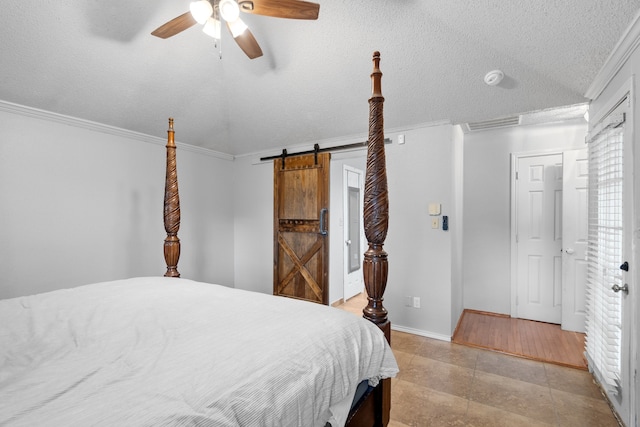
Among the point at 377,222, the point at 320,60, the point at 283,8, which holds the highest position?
the point at 320,60

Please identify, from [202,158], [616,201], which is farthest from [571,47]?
[202,158]

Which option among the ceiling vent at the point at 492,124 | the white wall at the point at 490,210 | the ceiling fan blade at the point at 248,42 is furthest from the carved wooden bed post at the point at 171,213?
the white wall at the point at 490,210

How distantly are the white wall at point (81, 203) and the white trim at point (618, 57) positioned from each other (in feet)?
14.0

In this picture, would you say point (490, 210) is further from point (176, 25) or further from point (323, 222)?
point (176, 25)

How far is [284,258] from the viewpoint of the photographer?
4.29 m

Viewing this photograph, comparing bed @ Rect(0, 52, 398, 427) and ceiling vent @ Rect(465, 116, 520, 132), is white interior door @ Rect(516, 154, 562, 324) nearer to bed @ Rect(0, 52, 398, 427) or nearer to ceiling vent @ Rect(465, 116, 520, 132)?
ceiling vent @ Rect(465, 116, 520, 132)

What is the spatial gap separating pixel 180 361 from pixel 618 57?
9.61ft

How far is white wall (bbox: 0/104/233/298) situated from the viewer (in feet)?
8.80

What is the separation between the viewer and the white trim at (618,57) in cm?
167

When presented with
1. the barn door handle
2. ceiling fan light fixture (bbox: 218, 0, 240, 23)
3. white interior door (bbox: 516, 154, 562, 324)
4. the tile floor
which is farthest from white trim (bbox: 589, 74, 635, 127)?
the barn door handle

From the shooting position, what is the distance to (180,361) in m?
0.88

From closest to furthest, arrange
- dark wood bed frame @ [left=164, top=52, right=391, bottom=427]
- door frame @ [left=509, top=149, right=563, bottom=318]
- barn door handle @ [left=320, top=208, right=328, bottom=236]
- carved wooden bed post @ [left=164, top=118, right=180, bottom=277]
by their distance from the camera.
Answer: dark wood bed frame @ [left=164, top=52, right=391, bottom=427], carved wooden bed post @ [left=164, top=118, right=180, bottom=277], door frame @ [left=509, top=149, right=563, bottom=318], barn door handle @ [left=320, top=208, right=328, bottom=236]

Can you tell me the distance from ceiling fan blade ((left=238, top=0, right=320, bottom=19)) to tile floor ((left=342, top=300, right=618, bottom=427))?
2548 millimetres

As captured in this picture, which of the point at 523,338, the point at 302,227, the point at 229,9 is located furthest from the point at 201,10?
the point at 523,338
